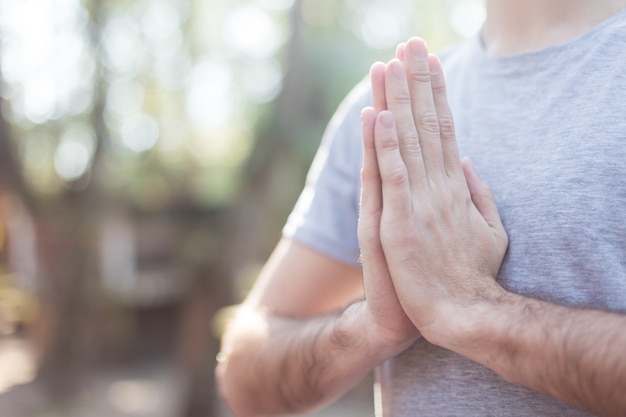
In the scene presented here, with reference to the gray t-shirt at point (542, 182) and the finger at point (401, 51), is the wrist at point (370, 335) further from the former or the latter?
the finger at point (401, 51)

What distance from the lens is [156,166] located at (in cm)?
1398

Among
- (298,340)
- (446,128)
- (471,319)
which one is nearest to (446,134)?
(446,128)

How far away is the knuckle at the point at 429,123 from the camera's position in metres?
1.27

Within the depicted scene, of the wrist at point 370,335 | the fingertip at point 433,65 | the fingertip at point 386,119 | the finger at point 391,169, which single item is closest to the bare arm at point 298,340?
the wrist at point 370,335

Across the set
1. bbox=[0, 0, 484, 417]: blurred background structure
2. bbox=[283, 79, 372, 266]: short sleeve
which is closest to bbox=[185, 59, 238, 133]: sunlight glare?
bbox=[0, 0, 484, 417]: blurred background structure

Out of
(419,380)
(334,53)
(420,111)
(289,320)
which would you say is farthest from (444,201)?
(334,53)

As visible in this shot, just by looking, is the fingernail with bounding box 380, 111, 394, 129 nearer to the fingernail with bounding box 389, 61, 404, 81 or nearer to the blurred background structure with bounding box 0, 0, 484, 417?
the fingernail with bounding box 389, 61, 404, 81

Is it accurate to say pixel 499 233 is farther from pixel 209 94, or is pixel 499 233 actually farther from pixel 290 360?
pixel 209 94

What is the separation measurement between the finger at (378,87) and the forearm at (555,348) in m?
0.42

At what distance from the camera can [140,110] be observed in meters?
12.6

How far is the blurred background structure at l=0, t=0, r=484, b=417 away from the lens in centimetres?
700

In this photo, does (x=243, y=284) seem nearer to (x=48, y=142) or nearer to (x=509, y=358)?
(x=48, y=142)

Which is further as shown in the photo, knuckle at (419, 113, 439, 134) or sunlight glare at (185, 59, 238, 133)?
sunlight glare at (185, 59, 238, 133)

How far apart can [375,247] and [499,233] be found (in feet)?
0.81
